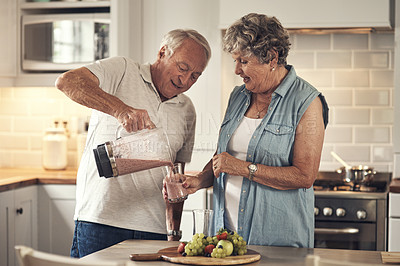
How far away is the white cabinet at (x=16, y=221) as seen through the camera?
3.08 metres

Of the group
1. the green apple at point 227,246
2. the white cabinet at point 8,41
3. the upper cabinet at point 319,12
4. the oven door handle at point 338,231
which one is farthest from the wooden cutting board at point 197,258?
the white cabinet at point 8,41

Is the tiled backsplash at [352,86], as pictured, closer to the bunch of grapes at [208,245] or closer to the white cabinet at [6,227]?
the white cabinet at [6,227]

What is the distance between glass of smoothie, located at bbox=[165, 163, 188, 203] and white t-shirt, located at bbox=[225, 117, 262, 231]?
19cm

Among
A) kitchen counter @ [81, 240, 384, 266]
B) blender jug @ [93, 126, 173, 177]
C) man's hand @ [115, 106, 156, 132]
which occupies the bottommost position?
kitchen counter @ [81, 240, 384, 266]

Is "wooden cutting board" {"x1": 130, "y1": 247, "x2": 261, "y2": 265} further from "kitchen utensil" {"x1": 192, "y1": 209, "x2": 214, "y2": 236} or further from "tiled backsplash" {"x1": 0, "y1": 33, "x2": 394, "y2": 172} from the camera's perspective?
"tiled backsplash" {"x1": 0, "y1": 33, "x2": 394, "y2": 172}

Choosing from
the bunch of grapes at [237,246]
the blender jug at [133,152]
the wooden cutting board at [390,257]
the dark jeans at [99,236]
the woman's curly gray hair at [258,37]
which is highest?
the woman's curly gray hair at [258,37]

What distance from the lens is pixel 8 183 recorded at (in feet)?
10.0

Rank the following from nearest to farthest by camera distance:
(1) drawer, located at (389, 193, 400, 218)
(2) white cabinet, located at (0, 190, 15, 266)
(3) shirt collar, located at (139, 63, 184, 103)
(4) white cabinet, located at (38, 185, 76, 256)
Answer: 1. (3) shirt collar, located at (139, 63, 184, 103)
2. (1) drawer, located at (389, 193, 400, 218)
3. (2) white cabinet, located at (0, 190, 15, 266)
4. (4) white cabinet, located at (38, 185, 76, 256)

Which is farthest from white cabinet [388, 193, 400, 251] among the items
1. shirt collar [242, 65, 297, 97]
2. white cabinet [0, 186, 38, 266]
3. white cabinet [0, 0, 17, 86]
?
white cabinet [0, 0, 17, 86]

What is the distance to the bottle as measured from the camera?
144 inches

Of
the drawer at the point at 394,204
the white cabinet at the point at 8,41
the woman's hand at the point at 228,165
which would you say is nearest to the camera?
the woman's hand at the point at 228,165

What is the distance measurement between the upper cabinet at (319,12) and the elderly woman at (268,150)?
114 centimetres

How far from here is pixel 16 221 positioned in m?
3.18

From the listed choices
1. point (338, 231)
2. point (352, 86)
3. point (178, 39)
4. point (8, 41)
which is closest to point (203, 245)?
point (178, 39)
